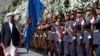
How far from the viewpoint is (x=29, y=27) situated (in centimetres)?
1788

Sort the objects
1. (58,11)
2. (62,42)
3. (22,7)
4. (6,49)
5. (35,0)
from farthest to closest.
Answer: (22,7) → (58,11) → (35,0) → (62,42) → (6,49)

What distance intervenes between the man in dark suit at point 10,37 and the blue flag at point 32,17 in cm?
401

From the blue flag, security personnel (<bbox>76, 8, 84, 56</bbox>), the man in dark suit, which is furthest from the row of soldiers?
the man in dark suit

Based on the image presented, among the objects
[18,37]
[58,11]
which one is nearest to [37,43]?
[58,11]

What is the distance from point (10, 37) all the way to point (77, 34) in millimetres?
2126

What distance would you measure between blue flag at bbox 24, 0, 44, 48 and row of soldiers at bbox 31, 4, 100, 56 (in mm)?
684

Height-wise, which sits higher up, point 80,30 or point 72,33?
point 80,30

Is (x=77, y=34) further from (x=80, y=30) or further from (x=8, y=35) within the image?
(x=8, y=35)

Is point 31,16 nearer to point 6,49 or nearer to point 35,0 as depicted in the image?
point 35,0

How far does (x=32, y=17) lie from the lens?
18125 millimetres

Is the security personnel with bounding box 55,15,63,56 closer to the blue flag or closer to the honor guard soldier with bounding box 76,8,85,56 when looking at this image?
the blue flag

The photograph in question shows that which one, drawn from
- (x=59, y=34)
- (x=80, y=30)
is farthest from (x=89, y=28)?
(x=59, y=34)

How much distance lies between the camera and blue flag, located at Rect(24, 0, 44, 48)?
17.8 meters

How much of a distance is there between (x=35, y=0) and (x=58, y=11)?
227 inches
